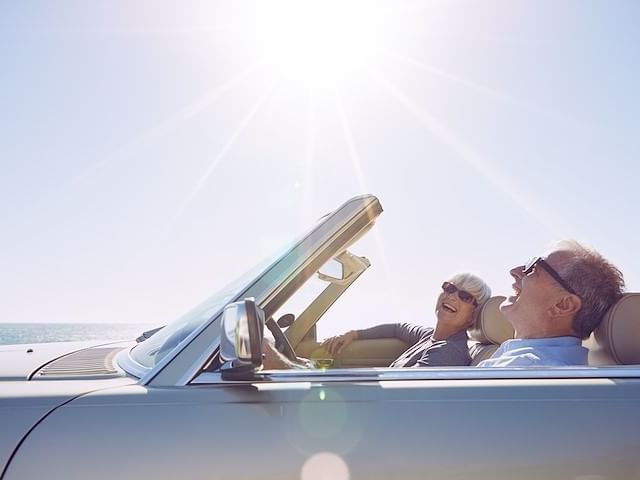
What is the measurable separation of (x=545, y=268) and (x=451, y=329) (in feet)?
2.73

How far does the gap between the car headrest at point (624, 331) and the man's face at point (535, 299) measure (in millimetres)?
293

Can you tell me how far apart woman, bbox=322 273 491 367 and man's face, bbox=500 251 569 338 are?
18.5 inches

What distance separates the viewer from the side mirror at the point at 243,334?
55.9 inches

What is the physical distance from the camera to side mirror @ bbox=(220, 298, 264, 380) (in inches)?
55.9

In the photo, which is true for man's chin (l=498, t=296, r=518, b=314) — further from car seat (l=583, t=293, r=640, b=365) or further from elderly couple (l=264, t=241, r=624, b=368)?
car seat (l=583, t=293, r=640, b=365)

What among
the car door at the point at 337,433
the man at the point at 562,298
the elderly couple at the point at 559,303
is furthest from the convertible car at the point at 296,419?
the man at the point at 562,298

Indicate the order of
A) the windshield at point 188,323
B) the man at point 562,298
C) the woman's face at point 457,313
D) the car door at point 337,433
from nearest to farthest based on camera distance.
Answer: the car door at point 337,433, the windshield at point 188,323, the man at point 562,298, the woman's face at point 457,313

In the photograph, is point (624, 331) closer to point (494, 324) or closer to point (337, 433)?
point (494, 324)

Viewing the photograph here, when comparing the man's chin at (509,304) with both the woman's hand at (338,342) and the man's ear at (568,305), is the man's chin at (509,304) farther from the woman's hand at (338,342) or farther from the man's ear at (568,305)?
the woman's hand at (338,342)

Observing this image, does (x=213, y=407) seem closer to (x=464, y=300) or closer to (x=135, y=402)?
(x=135, y=402)

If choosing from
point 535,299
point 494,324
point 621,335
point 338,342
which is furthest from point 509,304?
point 338,342

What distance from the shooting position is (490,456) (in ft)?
4.69

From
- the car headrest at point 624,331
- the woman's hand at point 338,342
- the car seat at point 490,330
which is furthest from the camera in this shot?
the woman's hand at point 338,342

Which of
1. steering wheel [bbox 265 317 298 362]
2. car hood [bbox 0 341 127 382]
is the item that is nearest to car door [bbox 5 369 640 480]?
car hood [bbox 0 341 127 382]
